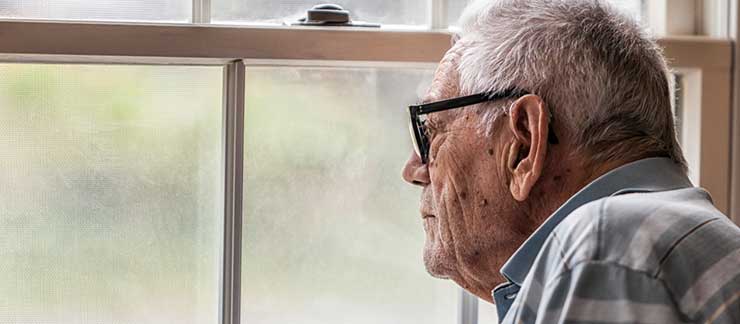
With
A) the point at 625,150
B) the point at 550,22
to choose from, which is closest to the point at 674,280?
the point at 625,150

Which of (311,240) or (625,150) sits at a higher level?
(625,150)

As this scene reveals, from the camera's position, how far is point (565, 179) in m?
1.18

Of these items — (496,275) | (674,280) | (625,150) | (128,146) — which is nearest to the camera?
(674,280)

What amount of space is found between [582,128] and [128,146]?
0.78 m

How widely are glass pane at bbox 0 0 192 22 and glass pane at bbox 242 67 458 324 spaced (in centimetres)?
16

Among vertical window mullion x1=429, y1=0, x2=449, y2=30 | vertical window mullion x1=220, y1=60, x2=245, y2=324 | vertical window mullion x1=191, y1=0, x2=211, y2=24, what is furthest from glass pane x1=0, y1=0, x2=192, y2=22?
vertical window mullion x1=429, y1=0, x2=449, y2=30

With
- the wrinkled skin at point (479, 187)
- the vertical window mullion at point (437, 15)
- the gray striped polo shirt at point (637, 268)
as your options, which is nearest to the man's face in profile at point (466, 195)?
the wrinkled skin at point (479, 187)

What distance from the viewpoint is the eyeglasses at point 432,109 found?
3.99 feet

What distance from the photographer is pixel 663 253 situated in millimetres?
934

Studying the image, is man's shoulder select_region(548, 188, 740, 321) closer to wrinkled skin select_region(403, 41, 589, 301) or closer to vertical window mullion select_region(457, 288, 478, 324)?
wrinkled skin select_region(403, 41, 589, 301)

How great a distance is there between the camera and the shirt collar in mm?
1124

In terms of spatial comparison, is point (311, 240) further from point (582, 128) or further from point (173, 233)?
point (582, 128)

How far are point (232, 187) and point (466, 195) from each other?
499 mm

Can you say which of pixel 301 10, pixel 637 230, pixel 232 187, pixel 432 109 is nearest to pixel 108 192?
pixel 232 187
